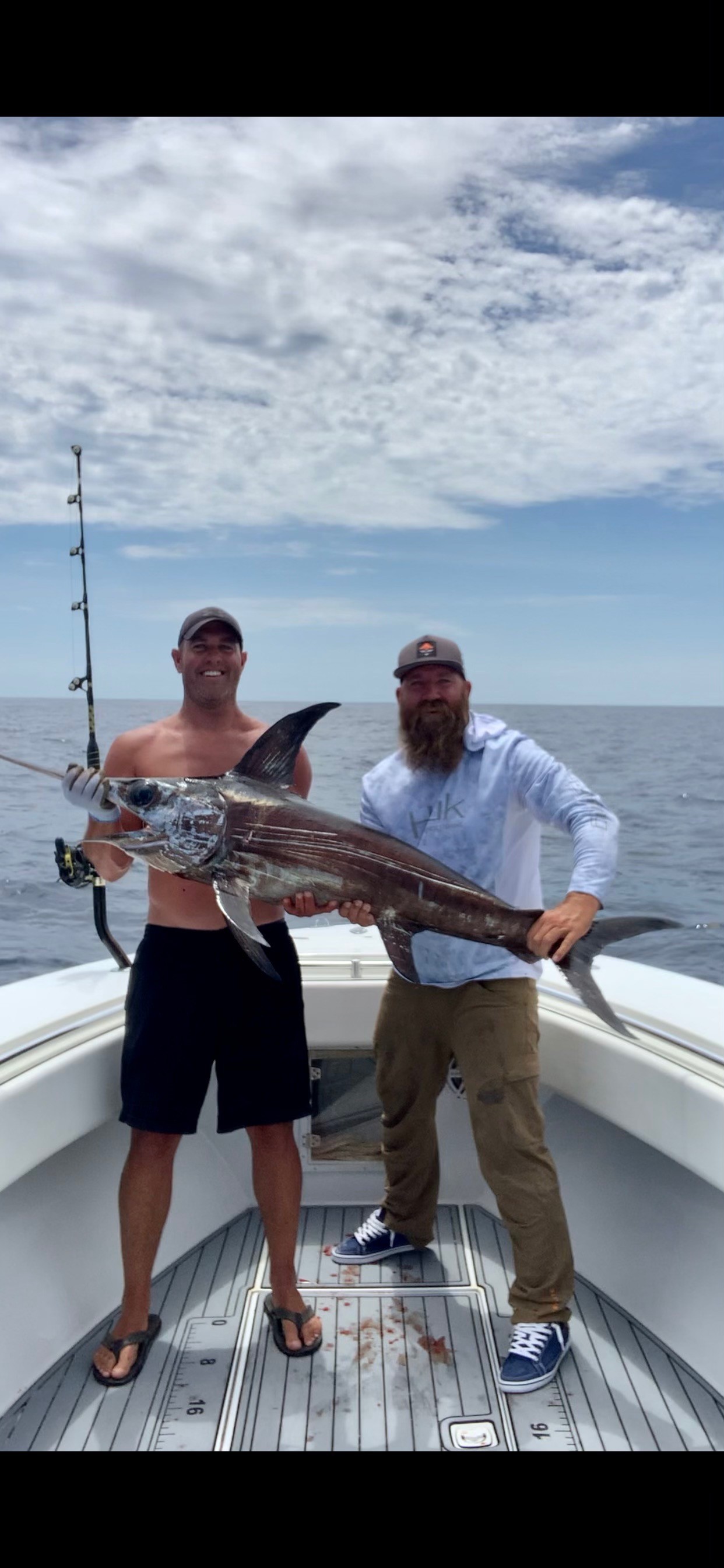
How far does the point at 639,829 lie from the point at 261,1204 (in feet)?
32.6

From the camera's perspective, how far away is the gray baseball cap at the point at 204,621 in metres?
2.63

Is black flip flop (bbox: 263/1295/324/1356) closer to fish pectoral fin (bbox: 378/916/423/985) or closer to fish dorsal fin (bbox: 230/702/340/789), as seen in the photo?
fish pectoral fin (bbox: 378/916/423/985)

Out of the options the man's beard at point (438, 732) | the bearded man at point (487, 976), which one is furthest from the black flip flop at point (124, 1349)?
the man's beard at point (438, 732)

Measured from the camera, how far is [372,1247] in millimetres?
3297

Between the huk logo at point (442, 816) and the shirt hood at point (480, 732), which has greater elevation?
the shirt hood at point (480, 732)

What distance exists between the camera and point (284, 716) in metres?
2.36

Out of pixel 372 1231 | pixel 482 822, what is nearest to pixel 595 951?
pixel 482 822

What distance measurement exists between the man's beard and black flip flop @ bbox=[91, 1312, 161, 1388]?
1793 millimetres

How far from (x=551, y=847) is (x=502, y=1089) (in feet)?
27.1

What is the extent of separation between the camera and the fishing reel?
2713 mm

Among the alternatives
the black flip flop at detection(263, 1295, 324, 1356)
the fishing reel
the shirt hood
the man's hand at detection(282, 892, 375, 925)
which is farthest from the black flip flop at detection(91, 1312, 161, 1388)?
the shirt hood

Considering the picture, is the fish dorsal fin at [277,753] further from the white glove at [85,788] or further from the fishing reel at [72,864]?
the fishing reel at [72,864]

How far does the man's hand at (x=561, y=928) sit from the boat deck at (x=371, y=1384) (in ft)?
4.13
